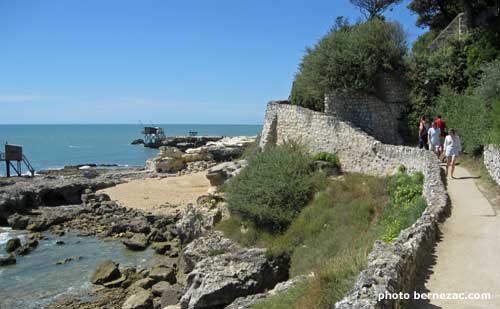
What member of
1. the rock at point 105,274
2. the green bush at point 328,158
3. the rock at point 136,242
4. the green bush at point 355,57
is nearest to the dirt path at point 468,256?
the green bush at point 328,158

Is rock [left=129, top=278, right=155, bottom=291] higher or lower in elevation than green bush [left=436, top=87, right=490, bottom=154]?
lower

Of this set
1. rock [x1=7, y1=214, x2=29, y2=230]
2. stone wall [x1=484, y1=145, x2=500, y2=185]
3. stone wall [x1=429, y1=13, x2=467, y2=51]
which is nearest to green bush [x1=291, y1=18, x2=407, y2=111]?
stone wall [x1=429, y1=13, x2=467, y2=51]

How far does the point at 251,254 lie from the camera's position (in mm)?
14133

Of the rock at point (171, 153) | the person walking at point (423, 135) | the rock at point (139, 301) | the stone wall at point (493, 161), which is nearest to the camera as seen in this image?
the stone wall at point (493, 161)

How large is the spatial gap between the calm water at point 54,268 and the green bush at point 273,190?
18.6 feet

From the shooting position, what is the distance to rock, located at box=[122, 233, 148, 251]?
2202 cm

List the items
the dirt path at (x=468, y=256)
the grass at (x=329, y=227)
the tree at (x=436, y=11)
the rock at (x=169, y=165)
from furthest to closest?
the rock at (x=169, y=165) → the tree at (x=436, y=11) → the grass at (x=329, y=227) → the dirt path at (x=468, y=256)

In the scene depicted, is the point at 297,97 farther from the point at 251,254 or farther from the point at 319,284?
the point at 319,284

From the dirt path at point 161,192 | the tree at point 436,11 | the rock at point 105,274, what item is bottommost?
the rock at point 105,274

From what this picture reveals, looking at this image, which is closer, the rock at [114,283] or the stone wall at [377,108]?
the rock at [114,283]

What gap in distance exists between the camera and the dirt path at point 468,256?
662cm

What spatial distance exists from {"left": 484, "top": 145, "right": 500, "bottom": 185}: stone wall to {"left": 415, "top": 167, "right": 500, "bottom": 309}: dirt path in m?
1.74

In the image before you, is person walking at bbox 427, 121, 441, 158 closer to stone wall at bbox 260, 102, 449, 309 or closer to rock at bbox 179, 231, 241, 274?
stone wall at bbox 260, 102, 449, 309

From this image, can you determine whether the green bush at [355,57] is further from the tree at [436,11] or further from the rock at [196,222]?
the tree at [436,11]
